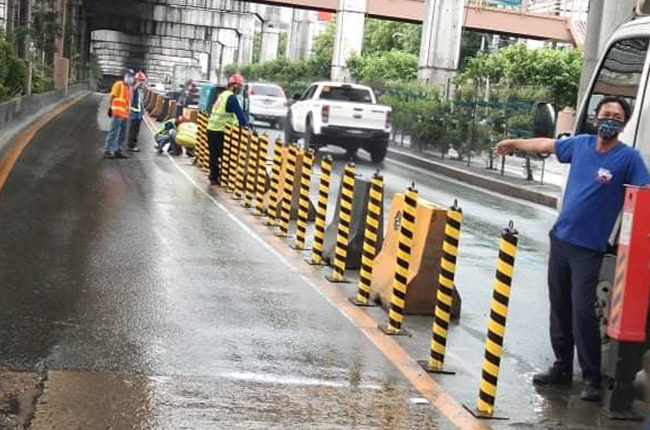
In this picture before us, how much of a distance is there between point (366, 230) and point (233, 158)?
8.74 metres

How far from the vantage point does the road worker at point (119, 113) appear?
907 inches

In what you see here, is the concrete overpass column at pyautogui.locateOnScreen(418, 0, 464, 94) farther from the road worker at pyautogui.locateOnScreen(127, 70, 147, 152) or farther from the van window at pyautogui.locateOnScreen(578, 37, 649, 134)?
the van window at pyautogui.locateOnScreen(578, 37, 649, 134)

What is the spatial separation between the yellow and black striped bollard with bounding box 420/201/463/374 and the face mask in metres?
1.33

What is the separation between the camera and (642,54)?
28.5 ft

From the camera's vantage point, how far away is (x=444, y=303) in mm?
8148

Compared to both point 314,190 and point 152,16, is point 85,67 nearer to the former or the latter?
point 152,16

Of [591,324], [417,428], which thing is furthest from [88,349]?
[591,324]

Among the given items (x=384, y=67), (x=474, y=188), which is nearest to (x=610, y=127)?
Result: (x=474, y=188)

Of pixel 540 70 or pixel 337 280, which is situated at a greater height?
pixel 540 70

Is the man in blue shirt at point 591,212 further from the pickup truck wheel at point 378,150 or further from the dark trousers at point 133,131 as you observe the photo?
the pickup truck wheel at point 378,150

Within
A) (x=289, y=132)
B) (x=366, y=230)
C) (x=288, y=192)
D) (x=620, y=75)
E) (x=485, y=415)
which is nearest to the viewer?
(x=485, y=415)

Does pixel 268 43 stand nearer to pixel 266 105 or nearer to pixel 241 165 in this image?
pixel 266 105

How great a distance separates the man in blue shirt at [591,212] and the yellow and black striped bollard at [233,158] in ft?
38.0

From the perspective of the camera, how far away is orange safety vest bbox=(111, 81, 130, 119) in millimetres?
22984
